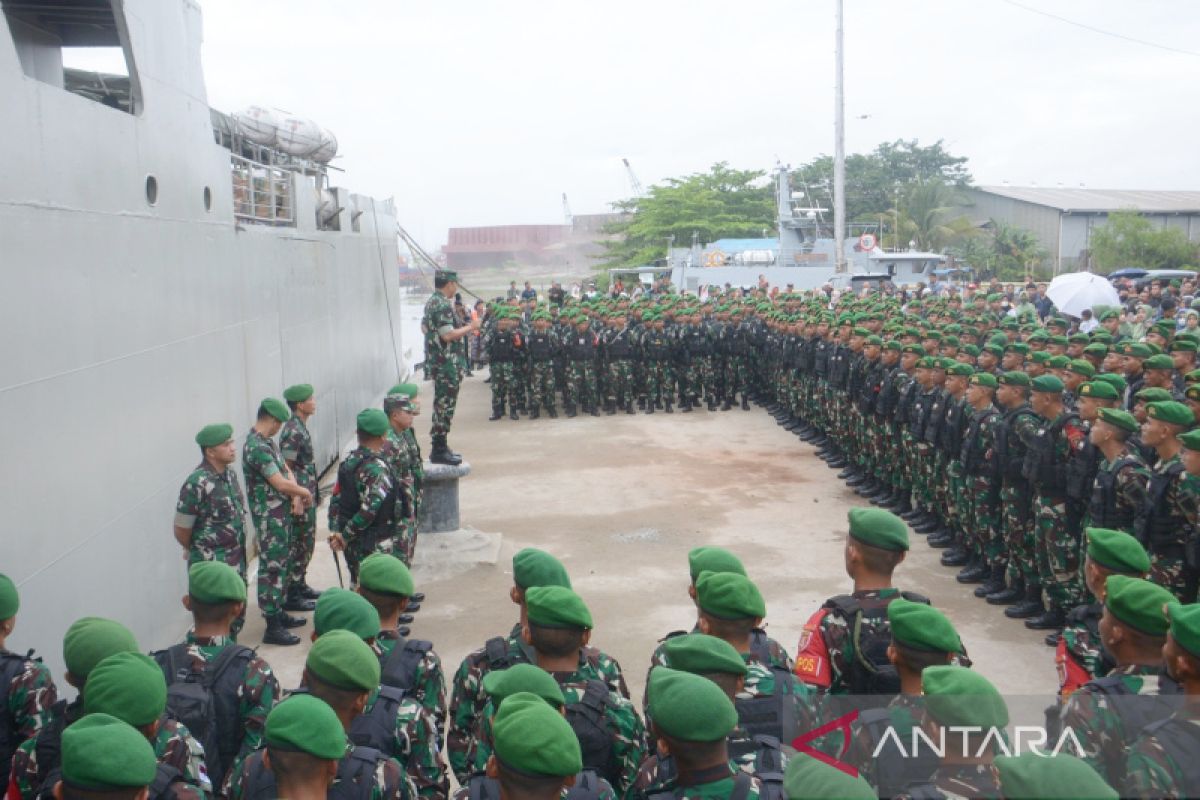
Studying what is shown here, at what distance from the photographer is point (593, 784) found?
2.49 meters

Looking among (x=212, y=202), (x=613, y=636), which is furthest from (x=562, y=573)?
(x=212, y=202)

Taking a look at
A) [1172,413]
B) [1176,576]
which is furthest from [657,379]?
[1176,576]

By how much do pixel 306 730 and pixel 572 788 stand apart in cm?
69

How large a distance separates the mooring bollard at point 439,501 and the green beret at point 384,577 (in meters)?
4.65

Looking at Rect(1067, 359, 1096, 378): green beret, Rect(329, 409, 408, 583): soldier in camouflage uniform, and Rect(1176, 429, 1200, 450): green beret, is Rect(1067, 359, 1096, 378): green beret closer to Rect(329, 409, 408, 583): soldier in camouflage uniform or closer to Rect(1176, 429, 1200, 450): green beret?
Rect(1176, 429, 1200, 450): green beret

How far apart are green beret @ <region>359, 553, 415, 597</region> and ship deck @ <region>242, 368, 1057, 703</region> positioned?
7.40 ft

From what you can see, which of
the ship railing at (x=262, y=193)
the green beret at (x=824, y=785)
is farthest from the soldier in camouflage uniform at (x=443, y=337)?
the green beret at (x=824, y=785)

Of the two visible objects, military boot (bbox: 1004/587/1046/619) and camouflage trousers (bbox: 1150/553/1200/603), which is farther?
military boot (bbox: 1004/587/1046/619)

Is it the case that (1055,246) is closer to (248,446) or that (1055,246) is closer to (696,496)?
(696,496)

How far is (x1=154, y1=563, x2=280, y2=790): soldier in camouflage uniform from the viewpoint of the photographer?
325cm

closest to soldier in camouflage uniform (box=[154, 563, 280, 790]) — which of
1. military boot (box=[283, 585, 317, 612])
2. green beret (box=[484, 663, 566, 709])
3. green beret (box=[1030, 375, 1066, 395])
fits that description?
green beret (box=[484, 663, 566, 709])

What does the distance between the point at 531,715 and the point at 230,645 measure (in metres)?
1.58

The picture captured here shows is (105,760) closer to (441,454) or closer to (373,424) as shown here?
(373,424)

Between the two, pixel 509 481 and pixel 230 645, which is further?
pixel 509 481
